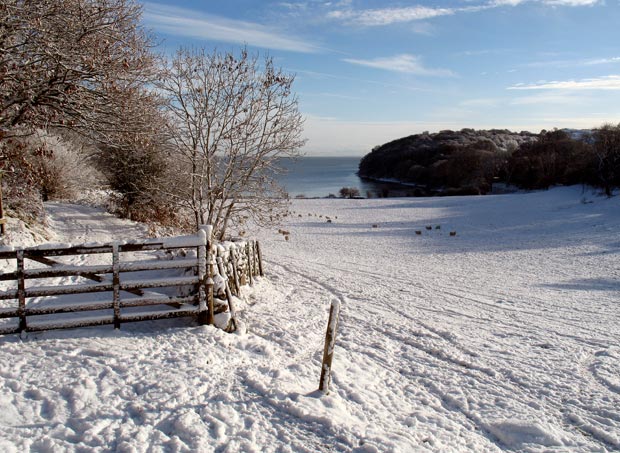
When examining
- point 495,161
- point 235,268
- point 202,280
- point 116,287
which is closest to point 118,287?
point 116,287

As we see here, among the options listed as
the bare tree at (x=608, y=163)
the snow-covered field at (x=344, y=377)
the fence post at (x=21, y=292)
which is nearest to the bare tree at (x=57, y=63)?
the fence post at (x=21, y=292)

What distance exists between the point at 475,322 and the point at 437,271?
622cm

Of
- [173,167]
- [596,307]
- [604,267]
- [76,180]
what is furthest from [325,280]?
[76,180]

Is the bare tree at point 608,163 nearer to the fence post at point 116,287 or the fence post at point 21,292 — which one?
the fence post at point 116,287

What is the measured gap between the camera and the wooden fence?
6055mm

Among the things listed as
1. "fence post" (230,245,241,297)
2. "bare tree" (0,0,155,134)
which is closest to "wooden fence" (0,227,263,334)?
"fence post" (230,245,241,297)

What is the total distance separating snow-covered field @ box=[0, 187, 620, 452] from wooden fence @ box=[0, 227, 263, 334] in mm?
242

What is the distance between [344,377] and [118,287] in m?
3.32

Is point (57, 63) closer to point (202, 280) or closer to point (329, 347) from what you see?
point (202, 280)

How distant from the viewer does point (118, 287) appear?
254 inches

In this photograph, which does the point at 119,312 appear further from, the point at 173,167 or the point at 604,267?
the point at 604,267

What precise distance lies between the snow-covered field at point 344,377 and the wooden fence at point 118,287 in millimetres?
242

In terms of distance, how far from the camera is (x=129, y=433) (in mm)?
4238

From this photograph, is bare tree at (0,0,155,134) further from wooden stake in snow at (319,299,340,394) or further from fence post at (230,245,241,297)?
wooden stake in snow at (319,299,340,394)
